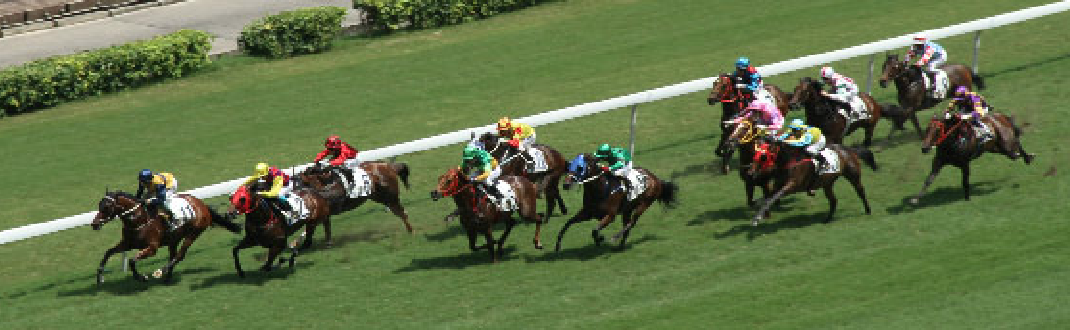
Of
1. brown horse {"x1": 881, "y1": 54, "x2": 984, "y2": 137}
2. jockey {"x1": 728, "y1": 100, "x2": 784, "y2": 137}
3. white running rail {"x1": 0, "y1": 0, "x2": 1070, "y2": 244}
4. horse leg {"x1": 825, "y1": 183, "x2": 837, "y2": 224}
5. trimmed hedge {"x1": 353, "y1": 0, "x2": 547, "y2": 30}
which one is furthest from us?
trimmed hedge {"x1": 353, "y1": 0, "x2": 547, "y2": 30}

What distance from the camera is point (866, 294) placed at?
46.9ft

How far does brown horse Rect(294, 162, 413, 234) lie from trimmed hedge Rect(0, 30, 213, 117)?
26.1ft

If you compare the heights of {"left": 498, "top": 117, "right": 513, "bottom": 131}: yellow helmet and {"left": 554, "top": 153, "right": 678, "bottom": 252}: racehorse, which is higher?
{"left": 498, "top": 117, "right": 513, "bottom": 131}: yellow helmet

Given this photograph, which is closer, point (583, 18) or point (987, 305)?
point (987, 305)

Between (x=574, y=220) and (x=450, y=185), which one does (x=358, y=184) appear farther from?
(x=574, y=220)

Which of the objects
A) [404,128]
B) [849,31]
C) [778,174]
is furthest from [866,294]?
[849,31]

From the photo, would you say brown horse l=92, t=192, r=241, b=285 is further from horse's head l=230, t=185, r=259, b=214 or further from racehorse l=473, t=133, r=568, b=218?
racehorse l=473, t=133, r=568, b=218

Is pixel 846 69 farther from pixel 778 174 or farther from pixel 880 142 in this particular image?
pixel 778 174

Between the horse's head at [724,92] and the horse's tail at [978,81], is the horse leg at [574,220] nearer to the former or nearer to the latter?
the horse's head at [724,92]

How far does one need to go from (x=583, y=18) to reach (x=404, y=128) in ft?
20.6

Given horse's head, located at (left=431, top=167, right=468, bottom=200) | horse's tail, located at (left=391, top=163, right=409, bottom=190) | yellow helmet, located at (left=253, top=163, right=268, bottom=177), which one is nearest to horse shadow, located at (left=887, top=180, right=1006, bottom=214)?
horse's head, located at (left=431, top=167, right=468, bottom=200)

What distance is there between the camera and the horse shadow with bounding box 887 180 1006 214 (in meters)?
16.8

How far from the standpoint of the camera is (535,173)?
1728 cm

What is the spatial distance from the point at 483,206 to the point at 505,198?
29 centimetres
